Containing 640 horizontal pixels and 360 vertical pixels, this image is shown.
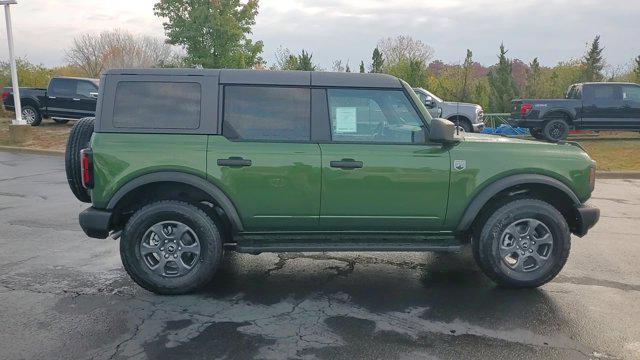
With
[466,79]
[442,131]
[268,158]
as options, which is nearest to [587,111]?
[466,79]

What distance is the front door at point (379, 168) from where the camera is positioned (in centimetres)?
427

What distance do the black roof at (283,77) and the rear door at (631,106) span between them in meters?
14.7

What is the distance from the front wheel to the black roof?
1558mm

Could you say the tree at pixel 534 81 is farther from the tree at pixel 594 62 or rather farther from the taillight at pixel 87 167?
the taillight at pixel 87 167

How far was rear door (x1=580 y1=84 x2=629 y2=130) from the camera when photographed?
51.7 feet

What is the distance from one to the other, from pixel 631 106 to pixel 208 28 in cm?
1558

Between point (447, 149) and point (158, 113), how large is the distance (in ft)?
8.45

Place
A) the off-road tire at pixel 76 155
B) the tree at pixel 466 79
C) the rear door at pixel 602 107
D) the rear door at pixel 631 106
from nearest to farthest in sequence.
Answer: the off-road tire at pixel 76 155, the rear door at pixel 602 107, the rear door at pixel 631 106, the tree at pixel 466 79

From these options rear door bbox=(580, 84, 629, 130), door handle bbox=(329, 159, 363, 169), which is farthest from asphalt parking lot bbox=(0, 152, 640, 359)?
rear door bbox=(580, 84, 629, 130)

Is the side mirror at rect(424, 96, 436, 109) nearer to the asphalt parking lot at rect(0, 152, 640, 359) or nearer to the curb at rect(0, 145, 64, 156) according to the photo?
the asphalt parking lot at rect(0, 152, 640, 359)

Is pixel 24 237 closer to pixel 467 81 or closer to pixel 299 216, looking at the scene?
pixel 299 216

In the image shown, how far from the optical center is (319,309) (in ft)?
13.3

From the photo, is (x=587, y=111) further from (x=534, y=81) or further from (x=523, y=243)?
(x=523, y=243)

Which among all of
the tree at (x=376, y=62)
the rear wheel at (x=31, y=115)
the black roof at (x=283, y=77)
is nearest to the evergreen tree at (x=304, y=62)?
the tree at (x=376, y=62)
